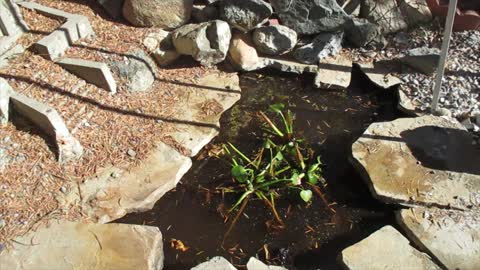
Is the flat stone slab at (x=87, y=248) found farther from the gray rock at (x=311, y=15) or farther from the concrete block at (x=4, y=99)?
the gray rock at (x=311, y=15)

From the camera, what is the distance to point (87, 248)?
3.38 meters

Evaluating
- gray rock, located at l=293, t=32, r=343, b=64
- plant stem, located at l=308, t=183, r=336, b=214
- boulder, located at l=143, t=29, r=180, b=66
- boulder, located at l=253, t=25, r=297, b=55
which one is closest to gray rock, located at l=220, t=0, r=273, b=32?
boulder, located at l=253, t=25, r=297, b=55

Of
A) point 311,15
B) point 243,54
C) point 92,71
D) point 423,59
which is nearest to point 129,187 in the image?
point 92,71

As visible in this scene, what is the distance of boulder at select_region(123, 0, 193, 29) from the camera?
4941 mm

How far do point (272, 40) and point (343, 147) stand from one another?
146cm

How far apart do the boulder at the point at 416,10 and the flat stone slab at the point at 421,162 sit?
1417mm

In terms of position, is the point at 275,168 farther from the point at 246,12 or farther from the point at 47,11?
the point at 47,11

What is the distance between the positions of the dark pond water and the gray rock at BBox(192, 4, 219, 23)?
1.09 m

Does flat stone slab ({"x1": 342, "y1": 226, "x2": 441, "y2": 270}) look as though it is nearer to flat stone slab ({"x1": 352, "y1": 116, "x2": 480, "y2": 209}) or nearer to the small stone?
A: flat stone slab ({"x1": 352, "y1": 116, "x2": 480, "y2": 209})

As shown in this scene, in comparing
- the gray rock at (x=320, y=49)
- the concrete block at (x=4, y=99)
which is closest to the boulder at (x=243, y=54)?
the gray rock at (x=320, y=49)

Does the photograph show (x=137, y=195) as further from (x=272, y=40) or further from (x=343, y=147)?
(x=272, y=40)

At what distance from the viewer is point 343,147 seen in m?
4.24

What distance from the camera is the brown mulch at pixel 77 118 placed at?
3713 millimetres

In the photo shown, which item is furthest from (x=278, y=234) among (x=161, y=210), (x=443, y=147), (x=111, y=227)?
(x=443, y=147)
